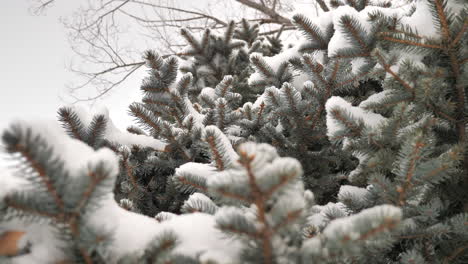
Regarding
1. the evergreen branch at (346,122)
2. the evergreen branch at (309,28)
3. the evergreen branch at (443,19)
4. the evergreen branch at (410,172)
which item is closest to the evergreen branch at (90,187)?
the evergreen branch at (410,172)

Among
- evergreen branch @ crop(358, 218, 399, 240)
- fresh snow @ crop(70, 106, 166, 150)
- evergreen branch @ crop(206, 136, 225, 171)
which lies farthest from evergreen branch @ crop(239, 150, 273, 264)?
fresh snow @ crop(70, 106, 166, 150)

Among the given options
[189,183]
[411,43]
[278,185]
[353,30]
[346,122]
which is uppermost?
[353,30]

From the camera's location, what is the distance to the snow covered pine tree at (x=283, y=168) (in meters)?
0.69

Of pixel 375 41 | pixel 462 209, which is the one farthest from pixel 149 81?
pixel 462 209

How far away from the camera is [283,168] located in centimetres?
66

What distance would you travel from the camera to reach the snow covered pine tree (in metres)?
0.69

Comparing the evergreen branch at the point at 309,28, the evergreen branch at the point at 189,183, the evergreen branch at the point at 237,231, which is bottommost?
the evergreen branch at the point at 237,231

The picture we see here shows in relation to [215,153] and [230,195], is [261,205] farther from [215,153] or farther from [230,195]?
[215,153]

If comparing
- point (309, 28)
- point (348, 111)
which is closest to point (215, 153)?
point (348, 111)

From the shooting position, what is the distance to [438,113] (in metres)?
1.49

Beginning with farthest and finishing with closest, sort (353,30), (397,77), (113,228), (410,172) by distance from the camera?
(353,30) → (397,77) → (410,172) → (113,228)

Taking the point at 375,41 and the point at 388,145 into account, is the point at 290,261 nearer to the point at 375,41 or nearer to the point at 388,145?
the point at 388,145

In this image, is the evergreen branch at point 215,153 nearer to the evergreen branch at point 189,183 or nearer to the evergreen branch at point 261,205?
the evergreen branch at point 189,183

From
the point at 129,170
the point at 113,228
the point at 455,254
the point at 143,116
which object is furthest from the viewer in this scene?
the point at 143,116
